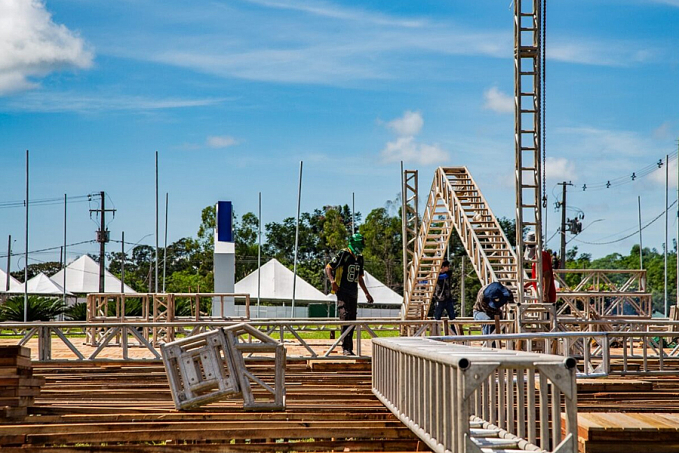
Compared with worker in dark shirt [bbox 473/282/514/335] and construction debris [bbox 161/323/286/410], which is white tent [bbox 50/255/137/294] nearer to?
worker in dark shirt [bbox 473/282/514/335]

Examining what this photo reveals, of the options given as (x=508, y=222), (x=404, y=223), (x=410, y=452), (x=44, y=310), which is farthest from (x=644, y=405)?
(x=508, y=222)

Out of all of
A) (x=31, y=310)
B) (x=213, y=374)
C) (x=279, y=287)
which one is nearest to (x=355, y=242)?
(x=213, y=374)

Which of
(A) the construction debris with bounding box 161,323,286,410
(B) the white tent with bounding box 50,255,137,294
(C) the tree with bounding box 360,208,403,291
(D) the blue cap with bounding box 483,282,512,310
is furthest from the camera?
(C) the tree with bounding box 360,208,403,291

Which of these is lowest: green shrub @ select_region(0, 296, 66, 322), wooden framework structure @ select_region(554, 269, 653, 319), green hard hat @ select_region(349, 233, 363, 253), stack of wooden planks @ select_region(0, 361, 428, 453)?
stack of wooden planks @ select_region(0, 361, 428, 453)

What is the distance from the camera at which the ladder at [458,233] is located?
965 inches

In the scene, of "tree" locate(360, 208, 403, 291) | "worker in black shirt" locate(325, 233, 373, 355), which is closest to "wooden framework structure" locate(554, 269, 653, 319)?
"worker in black shirt" locate(325, 233, 373, 355)

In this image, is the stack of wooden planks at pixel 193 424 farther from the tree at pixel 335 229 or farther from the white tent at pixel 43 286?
the tree at pixel 335 229

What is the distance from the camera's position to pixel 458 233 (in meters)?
26.8

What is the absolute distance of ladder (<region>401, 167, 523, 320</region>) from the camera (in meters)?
24.5

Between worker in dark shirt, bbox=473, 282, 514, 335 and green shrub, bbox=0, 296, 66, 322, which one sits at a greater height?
worker in dark shirt, bbox=473, 282, 514, 335

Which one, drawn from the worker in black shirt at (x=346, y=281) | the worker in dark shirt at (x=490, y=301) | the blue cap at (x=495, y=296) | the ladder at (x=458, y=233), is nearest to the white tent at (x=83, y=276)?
the ladder at (x=458, y=233)

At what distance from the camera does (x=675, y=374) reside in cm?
1528

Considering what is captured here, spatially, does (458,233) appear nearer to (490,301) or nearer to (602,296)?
(602,296)

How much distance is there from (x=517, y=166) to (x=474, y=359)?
13946mm
